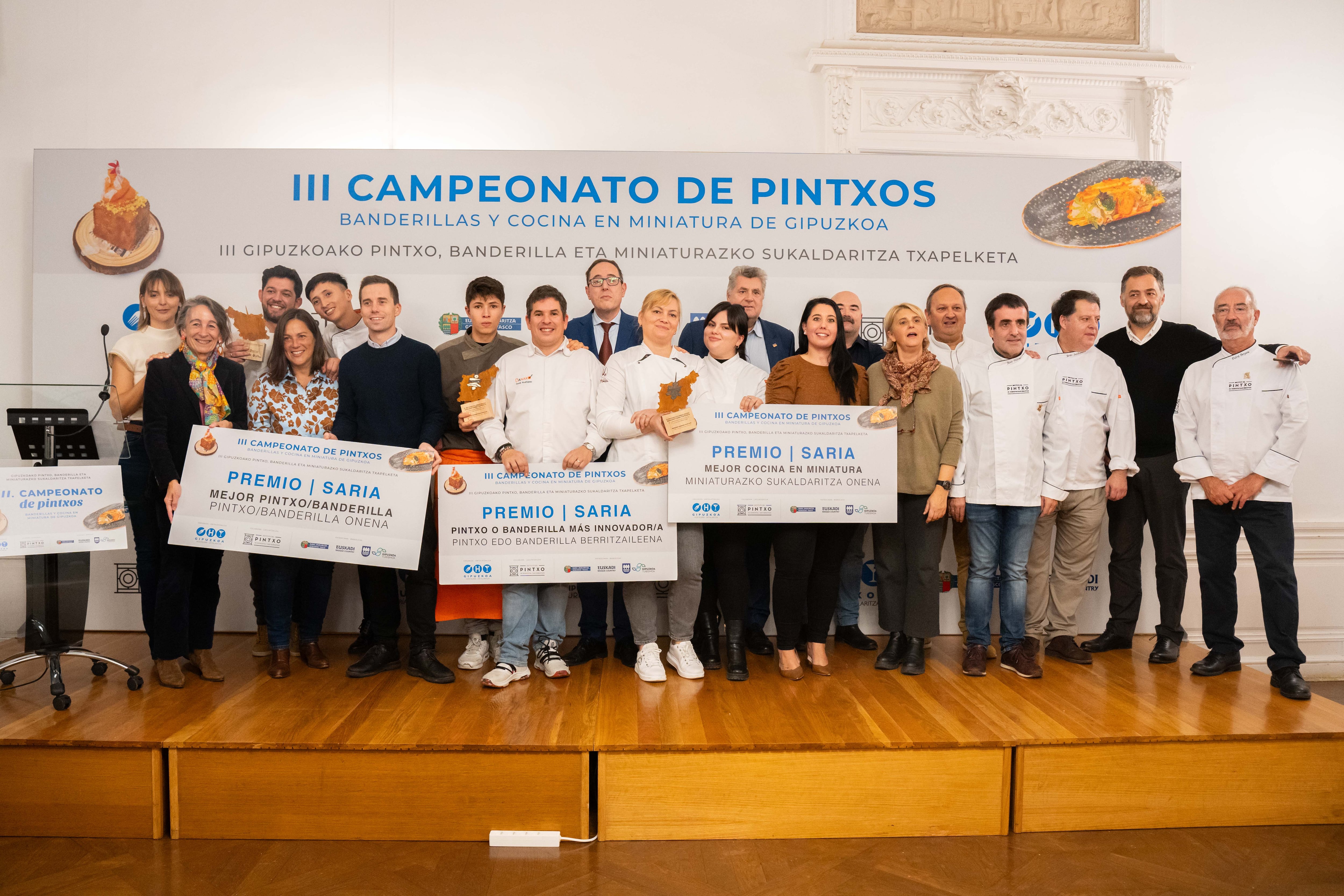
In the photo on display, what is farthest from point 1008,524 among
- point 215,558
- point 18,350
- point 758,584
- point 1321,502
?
point 18,350

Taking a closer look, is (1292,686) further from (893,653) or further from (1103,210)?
(1103,210)

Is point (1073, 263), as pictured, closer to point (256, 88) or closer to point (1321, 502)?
point (1321, 502)

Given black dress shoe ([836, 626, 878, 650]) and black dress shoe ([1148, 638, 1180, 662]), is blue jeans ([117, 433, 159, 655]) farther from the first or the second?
black dress shoe ([1148, 638, 1180, 662])

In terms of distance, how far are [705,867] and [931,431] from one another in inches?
69.8

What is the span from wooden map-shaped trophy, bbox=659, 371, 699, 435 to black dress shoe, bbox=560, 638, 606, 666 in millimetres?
1061

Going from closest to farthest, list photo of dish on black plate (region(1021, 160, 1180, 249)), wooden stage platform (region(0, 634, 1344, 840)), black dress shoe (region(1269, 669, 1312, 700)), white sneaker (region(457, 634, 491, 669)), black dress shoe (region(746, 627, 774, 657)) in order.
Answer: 1. wooden stage platform (region(0, 634, 1344, 840))
2. black dress shoe (region(1269, 669, 1312, 700))
3. white sneaker (region(457, 634, 491, 669))
4. black dress shoe (region(746, 627, 774, 657))
5. photo of dish on black plate (region(1021, 160, 1180, 249))

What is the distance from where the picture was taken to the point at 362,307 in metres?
3.13

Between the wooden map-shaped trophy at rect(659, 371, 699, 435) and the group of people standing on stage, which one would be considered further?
the group of people standing on stage

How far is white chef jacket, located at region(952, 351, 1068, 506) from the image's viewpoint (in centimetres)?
304

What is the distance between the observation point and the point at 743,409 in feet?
9.53

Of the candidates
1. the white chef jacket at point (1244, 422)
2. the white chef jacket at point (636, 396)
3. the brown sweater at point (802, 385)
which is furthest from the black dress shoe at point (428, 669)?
the white chef jacket at point (1244, 422)

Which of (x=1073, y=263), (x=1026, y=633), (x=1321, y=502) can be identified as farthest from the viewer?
(x=1321, y=502)

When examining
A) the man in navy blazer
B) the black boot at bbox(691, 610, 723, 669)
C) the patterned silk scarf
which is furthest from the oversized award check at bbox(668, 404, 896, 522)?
the patterned silk scarf

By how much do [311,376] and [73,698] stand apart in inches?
56.8
